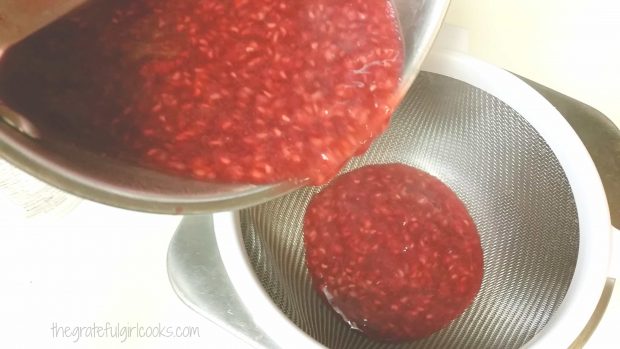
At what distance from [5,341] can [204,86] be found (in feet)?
→ 2.25

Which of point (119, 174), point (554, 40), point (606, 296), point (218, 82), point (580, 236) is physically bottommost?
point (606, 296)

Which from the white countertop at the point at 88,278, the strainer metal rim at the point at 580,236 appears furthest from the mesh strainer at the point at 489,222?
the white countertop at the point at 88,278

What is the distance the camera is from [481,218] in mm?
1395

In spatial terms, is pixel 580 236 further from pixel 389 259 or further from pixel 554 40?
pixel 554 40

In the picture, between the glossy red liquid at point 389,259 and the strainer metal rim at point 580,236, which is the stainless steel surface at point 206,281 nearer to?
the strainer metal rim at point 580,236

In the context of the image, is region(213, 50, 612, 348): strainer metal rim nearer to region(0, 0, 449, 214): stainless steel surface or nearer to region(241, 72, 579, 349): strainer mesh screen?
region(241, 72, 579, 349): strainer mesh screen

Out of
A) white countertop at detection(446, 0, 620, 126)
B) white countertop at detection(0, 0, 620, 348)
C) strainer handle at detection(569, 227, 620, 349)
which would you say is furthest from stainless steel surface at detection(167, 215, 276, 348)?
white countertop at detection(446, 0, 620, 126)

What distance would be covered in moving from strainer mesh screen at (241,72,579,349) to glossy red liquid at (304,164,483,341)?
0.03 m

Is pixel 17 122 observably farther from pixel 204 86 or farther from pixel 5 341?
pixel 5 341

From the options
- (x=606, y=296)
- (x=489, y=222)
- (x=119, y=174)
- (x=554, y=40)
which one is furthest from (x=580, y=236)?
(x=119, y=174)

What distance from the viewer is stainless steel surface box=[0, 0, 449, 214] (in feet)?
2.13

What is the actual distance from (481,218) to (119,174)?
912 millimetres

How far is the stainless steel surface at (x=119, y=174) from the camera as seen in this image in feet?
2.13

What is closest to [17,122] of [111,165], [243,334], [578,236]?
[111,165]
